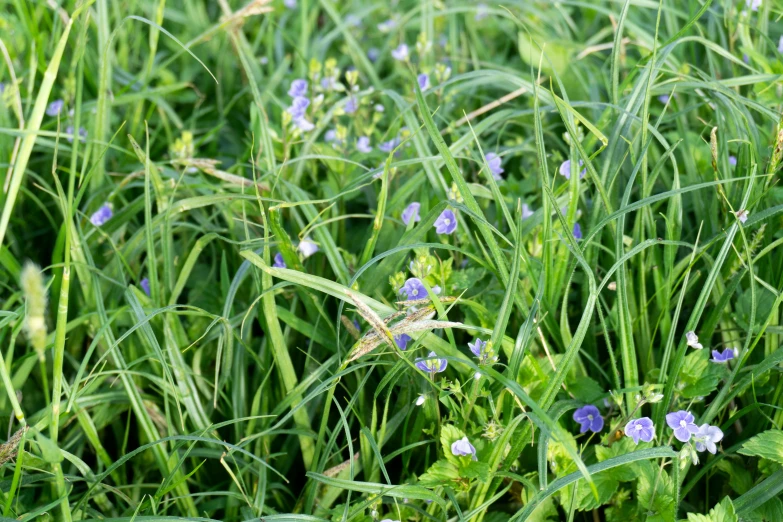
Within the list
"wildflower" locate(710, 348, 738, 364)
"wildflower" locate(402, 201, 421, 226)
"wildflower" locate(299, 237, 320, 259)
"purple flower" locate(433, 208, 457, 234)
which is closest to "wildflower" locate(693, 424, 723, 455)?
"wildflower" locate(710, 348, 738, 364)

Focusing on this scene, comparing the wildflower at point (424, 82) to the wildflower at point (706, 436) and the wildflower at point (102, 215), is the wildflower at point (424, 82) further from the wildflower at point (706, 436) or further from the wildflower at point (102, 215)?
the wildflower at point (706, 436)

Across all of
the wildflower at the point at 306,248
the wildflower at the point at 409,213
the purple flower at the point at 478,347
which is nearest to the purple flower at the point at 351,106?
the wildflower at the point at 409,213

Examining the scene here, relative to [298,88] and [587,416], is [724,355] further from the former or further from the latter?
[298,88]

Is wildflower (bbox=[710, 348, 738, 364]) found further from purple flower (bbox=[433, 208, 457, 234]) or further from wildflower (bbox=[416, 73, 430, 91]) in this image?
wildflower (bbox=[416, 73, 430, 91])

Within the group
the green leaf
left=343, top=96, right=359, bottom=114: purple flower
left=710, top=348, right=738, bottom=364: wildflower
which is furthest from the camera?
left=343, top=96, right=359, bottom=114: purple flower

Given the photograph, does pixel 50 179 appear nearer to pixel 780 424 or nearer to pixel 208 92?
pixel 208 92

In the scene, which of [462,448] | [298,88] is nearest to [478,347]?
[462,448]
